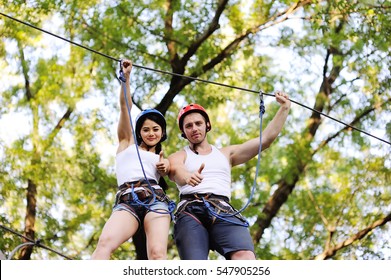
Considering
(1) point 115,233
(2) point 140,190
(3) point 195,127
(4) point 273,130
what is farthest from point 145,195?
(4) point 273,130

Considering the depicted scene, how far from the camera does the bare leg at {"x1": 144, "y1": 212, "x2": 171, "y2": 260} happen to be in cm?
407

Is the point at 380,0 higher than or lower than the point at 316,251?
higher

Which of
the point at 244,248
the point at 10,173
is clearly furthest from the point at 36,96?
the point at 244,248

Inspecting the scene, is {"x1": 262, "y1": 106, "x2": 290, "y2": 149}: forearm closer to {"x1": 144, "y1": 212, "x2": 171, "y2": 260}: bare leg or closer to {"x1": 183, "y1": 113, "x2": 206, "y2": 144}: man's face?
{"x1": 183, "y1": 113, "x2": 206, "y2": 144}: man's face

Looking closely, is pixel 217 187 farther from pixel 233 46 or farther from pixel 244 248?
pixel 233 46

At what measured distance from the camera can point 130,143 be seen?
4.62m

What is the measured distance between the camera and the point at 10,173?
9469 mm

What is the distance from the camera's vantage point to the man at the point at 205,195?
4.18m

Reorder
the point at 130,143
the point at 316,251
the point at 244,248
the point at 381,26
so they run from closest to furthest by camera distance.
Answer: the point at 244,248 < the point at 130,143 < the point at 381,26 < the point at 316,251

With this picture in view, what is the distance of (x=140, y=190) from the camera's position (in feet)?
14.2

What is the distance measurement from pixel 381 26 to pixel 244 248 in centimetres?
529

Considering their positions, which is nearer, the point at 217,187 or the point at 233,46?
the point at 217,187

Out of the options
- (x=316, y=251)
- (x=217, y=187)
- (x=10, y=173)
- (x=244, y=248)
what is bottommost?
(x=244, y=248)

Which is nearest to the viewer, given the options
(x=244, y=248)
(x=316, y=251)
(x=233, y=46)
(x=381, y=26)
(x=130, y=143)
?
(x=244, y=248)
